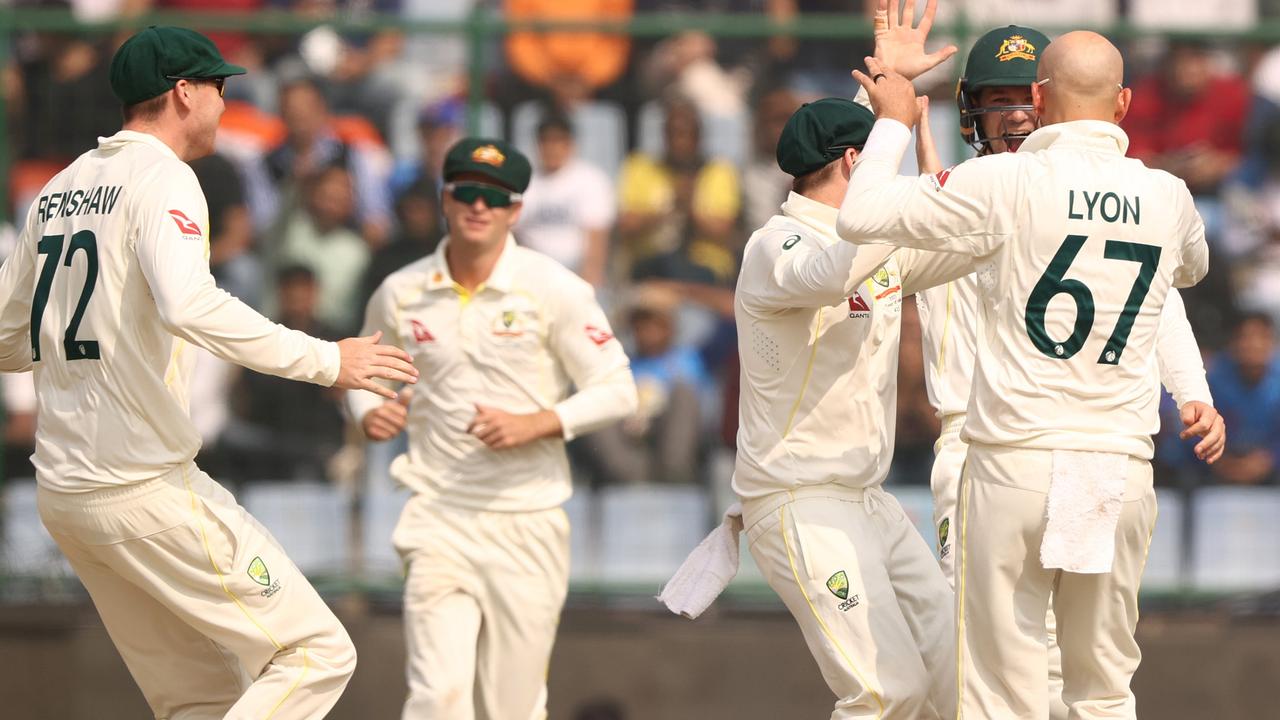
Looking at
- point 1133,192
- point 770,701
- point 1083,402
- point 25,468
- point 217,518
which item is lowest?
point 770,701

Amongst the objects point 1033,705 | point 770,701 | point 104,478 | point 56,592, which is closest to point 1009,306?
point 1033,705

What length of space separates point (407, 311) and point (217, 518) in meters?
2.00

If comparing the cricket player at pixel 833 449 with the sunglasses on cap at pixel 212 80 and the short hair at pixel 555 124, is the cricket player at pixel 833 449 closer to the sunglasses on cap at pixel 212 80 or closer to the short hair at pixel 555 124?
the sunglasses on cap at pixel 212 80

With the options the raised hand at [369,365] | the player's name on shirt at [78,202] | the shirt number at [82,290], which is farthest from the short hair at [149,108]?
the raised hand at [369,365]

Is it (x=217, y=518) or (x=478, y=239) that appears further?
(x=478, y=239)

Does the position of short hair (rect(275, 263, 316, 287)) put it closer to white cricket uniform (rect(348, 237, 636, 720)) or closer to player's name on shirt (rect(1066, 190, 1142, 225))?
white cricket uniform (rect(348, 237, 636, 720))

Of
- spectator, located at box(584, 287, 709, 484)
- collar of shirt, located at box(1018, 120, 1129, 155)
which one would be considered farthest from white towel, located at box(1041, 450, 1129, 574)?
spectator, located at box(584, 287, 709, 484)

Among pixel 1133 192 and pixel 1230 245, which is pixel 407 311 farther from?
pixel 1230 245

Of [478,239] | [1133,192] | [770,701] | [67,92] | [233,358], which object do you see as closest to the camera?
[1133,192]

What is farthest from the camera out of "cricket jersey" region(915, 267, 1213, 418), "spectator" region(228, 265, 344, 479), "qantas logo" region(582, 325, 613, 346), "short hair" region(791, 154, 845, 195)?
"spectator" region(228, 265, 344, 479)

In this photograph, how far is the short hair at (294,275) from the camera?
9.45 m

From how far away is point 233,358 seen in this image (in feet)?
18.7

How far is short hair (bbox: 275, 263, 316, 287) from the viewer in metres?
9.45

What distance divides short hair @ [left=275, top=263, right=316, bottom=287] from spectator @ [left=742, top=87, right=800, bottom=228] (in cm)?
227
